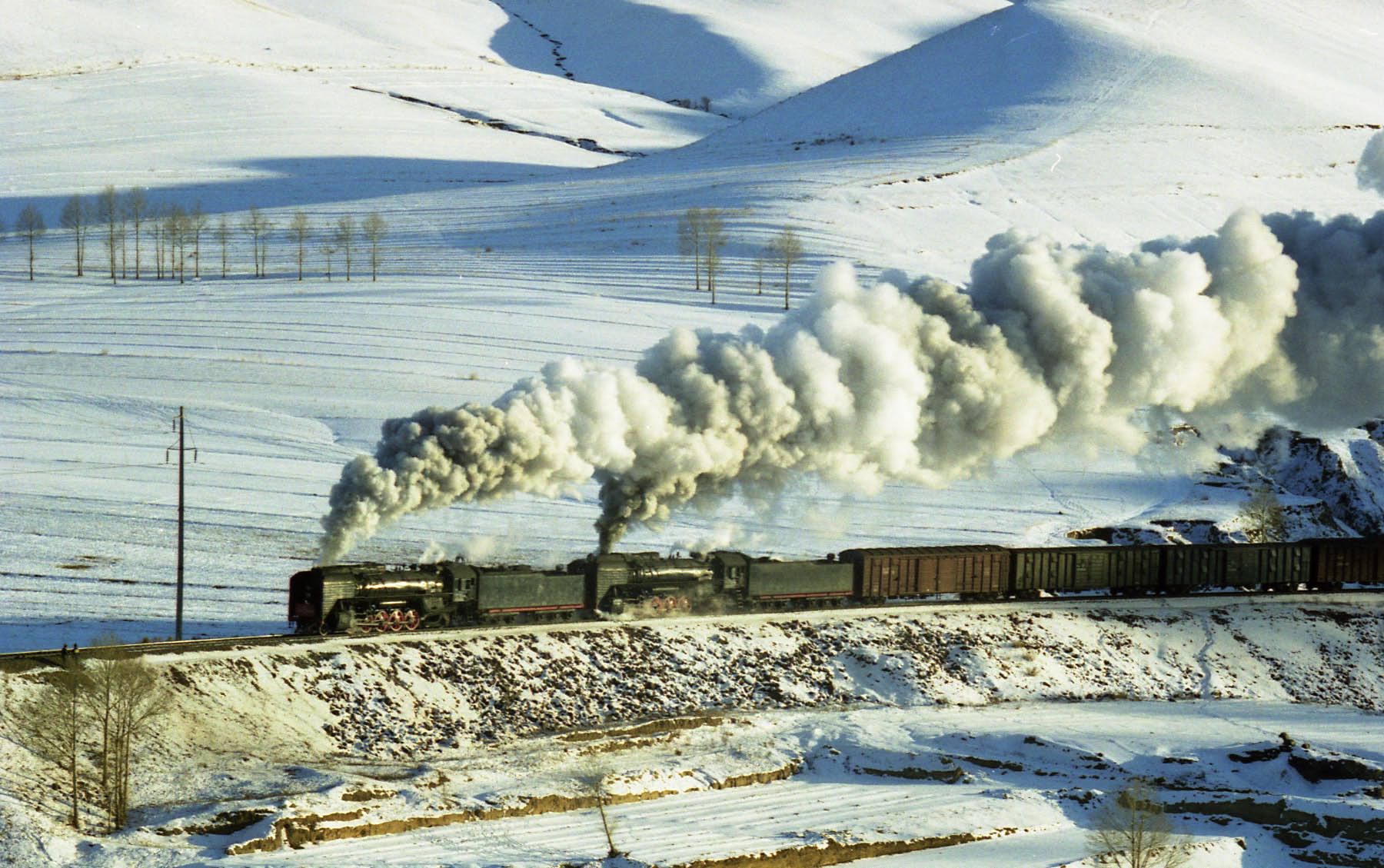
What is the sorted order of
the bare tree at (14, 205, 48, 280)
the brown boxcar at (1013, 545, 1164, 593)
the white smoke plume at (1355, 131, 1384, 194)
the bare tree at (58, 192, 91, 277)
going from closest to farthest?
the brown boxcar at (1013, 545, 1164, 593), the white smoke plume at (1355, 131, 1384, 194), the bare tree at (58, 192, 91, 277), the bare tree at (14, 205, 48, 280)

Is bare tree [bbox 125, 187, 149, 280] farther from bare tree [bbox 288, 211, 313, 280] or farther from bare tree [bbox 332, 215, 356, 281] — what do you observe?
bare tree [bbox 332, 215, 356, 281]

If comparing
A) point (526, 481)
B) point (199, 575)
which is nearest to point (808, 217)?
point (199, 575)

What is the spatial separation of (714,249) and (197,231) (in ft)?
163

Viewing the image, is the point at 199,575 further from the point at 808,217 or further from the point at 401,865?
the point at 808,217

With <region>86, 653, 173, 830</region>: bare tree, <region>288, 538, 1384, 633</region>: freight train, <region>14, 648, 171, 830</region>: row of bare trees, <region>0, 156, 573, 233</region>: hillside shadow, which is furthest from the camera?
<region>0, 156, 573, 233</region>: hillside shadow

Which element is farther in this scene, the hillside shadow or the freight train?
the hillside shadow

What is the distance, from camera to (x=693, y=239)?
144m

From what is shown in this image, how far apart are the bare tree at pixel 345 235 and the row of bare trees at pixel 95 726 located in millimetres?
92090

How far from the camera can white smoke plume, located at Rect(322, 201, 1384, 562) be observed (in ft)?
166

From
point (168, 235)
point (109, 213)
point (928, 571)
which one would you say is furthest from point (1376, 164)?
point (109, 213)

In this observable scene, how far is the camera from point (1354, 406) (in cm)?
6675

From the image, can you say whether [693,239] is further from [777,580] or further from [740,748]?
[740,748]

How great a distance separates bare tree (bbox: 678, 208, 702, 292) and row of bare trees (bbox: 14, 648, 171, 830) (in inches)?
3597

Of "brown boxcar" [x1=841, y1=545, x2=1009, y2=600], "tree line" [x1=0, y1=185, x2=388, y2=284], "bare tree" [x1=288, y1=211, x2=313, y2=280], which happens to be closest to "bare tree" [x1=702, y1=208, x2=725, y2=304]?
"tree line" [x1=0, y1=185, x2=388, y2=284]
